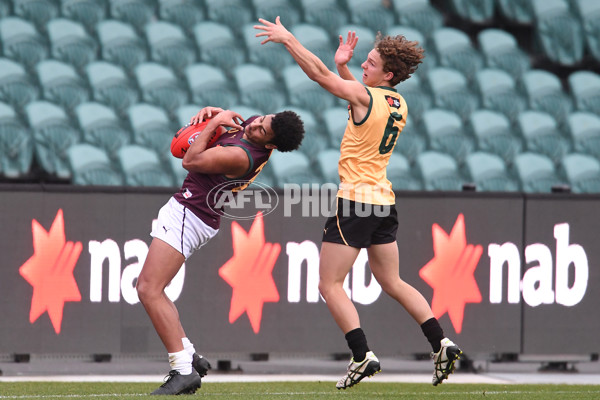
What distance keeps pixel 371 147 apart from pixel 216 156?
862 millimetres

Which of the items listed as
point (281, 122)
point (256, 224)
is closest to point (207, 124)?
point (281, 122)

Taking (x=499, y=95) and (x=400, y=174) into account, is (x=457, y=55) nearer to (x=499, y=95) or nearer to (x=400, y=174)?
(x=499, y=95)

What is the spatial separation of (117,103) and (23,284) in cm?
438

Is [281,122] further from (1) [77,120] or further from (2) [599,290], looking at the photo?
(1) [77,120]

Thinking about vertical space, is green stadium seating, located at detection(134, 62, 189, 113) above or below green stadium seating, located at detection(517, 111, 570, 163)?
above

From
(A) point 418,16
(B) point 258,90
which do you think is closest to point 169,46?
(B) point 258,90

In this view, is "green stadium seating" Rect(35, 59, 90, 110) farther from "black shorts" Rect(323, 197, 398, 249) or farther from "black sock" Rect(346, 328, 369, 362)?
"black sock" Rect(346, 328, 369, 362)

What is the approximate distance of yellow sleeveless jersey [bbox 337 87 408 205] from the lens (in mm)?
4754

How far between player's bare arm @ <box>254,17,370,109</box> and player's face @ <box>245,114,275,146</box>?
358 mm

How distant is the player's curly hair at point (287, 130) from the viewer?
470cm

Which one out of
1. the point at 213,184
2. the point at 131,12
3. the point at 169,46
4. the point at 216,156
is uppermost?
the point at 131,12

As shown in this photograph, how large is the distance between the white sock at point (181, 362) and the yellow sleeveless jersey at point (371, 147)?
1.25 metres

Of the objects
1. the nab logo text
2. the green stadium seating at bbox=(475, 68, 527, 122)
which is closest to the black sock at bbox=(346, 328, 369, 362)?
the nab logo text

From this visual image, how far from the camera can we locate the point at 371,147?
4.81 meters
